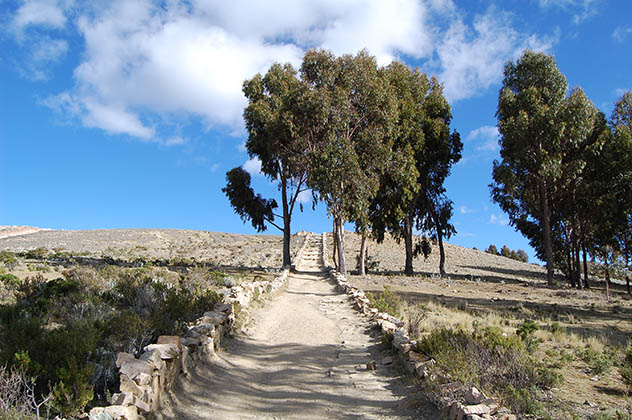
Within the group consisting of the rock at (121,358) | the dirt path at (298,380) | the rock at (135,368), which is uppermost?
the rock at (121,358)

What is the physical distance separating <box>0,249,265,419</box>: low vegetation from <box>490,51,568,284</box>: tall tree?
25873 millimetres

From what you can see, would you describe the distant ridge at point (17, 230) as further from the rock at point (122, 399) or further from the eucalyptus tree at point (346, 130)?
the rock at point (122, 399)

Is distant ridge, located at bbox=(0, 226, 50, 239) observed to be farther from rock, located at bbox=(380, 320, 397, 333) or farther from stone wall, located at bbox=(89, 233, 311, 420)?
rock, located at bbox=(380, 320, 397, 333)

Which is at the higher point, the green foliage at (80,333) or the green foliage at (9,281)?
the green foliage at (9,281)

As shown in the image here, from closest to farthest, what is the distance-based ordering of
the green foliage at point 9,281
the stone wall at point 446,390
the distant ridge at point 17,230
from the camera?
the stone wall at point 446,390 → the green foliage at point 9,281 → the distant ridge at point 17,230

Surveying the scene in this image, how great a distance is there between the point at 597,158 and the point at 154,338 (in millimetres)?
34817

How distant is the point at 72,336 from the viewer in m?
7.74

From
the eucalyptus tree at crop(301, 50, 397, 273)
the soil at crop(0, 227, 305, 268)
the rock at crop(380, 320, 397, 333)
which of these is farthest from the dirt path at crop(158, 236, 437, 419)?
the soil at crop(0, 227, 305, 268)

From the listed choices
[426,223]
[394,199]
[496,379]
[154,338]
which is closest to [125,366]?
[154,338]

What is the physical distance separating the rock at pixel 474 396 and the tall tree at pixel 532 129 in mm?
28835

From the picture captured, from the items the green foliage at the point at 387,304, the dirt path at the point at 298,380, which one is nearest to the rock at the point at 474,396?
the dirt path at the point at 298,380

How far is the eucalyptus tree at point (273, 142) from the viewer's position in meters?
27.8

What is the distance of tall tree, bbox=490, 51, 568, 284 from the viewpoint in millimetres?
31973

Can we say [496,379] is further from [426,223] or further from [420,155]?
[426,223]
